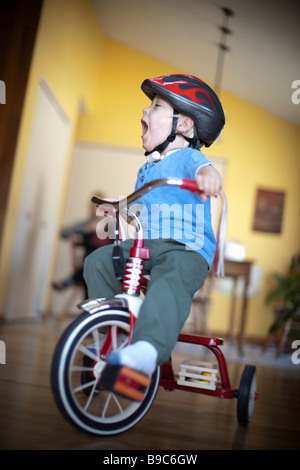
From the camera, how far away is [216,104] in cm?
135

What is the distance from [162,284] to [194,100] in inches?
20.4

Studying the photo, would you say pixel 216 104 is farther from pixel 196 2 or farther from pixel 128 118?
pixel 128 118

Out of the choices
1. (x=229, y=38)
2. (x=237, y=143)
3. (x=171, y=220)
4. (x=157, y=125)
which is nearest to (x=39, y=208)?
(x=229, y=38)

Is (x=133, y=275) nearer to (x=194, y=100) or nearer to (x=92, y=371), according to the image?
(x=92, y=371)

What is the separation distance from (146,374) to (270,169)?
17.2 ft

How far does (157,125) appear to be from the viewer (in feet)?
4.32

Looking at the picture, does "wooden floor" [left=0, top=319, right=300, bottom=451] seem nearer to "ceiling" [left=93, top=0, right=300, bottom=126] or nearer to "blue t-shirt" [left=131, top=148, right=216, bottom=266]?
"blue t-shirt" [left=131, top=148, right=216, bottom=266]

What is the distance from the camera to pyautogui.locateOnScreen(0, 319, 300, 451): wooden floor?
1.01 m

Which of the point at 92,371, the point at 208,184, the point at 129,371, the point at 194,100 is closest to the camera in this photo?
the point at 129,371

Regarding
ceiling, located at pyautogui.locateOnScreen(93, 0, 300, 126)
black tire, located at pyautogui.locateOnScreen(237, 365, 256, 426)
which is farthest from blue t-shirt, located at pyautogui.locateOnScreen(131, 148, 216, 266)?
ceiling, located at pyautogui.locateOnScreen(93, 0, 300, 126)

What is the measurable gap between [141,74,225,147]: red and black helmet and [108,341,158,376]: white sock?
25.0 inches

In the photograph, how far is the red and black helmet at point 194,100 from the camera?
1280mm

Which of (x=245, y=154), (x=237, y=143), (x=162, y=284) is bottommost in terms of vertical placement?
(x=162, y=284)

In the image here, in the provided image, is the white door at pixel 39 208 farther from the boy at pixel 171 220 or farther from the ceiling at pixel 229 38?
the boy at pixel 171 220
